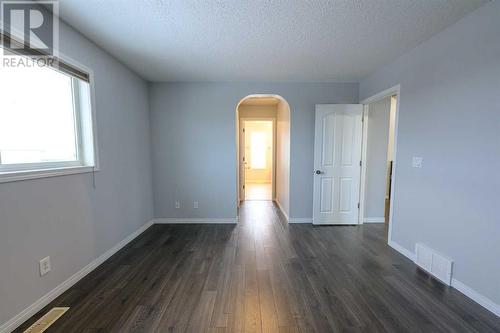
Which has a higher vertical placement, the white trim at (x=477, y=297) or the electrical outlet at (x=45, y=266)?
the electrical outlet at (x=45, y=266)

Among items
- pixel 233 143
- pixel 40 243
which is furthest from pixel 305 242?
pixel 40 243

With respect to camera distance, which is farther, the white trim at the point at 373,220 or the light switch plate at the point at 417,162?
the white trim at the point at 373,220

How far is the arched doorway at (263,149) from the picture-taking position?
404 cm

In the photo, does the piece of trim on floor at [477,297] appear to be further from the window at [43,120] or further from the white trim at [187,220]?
the window at [43,120]

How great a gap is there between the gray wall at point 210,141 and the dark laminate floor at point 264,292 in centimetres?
89

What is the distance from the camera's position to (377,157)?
3598 millimetres

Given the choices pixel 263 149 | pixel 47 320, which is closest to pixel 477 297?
pixel 47 320

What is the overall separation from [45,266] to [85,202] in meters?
0.62

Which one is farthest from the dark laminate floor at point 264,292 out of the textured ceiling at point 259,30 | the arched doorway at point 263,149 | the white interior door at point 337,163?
the textured ceiling at point 259,30

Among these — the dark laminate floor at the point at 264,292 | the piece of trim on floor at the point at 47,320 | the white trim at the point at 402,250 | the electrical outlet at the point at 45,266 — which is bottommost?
the dark laminate floor at the point at 264,292

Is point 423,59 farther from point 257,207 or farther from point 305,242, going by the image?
point 257,207

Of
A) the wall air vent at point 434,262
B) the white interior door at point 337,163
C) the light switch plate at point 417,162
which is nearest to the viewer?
the wall air vent at point 434,262

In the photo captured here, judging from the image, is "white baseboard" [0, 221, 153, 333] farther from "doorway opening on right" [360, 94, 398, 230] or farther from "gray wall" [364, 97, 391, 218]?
"gray wall" [364, 97, 391, 218]

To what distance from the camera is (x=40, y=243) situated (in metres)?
1.64
